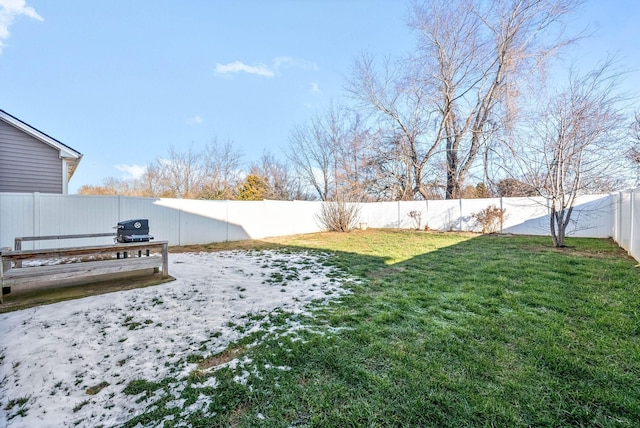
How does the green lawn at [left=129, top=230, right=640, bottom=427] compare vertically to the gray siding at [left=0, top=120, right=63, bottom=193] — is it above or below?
below

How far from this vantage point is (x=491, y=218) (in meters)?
10.7

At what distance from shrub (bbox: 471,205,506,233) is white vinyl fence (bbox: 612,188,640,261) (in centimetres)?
370

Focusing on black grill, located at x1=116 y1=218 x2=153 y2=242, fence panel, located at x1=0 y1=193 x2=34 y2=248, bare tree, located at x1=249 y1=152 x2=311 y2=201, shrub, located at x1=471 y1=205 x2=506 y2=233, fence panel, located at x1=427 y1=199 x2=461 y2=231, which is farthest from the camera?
bare tree, located at x1=249 y1=152 x2=311 y2=201

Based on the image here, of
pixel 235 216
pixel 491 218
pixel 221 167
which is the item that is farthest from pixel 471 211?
pixel 221 167

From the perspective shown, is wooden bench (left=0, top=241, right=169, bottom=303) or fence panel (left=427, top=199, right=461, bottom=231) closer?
wooden bench (left=0, top=241, right=169, bottom=303)

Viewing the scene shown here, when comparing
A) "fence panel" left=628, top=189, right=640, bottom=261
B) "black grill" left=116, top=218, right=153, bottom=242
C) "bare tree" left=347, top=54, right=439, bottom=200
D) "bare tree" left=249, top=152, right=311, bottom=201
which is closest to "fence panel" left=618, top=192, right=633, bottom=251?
"fence panel" left=628, top=189, right=640, bottom=261

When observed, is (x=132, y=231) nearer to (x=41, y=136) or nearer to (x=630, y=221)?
(x=41, y=136)

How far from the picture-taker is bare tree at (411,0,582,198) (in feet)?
38.5

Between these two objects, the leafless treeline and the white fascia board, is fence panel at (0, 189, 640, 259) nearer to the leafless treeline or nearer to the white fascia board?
the leafless treeline

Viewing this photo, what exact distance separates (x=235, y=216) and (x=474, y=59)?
14.5 metres

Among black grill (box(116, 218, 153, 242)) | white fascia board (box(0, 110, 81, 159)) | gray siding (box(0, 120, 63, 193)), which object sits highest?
white fascia board (box(0, 110, 81, 159))

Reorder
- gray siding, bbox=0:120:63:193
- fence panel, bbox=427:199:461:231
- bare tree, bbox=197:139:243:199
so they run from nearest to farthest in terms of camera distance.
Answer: gray siding, bbox=0:120:63:193
fence panel, bbox=427:199:461:231
bare tree, bbox=197:139:243:199

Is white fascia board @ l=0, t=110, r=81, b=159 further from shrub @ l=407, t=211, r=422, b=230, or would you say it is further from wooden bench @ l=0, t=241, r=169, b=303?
shrub @ l=407, t=211, r=422, b=230

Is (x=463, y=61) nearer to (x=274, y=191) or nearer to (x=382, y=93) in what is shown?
(x=382, y=93)
